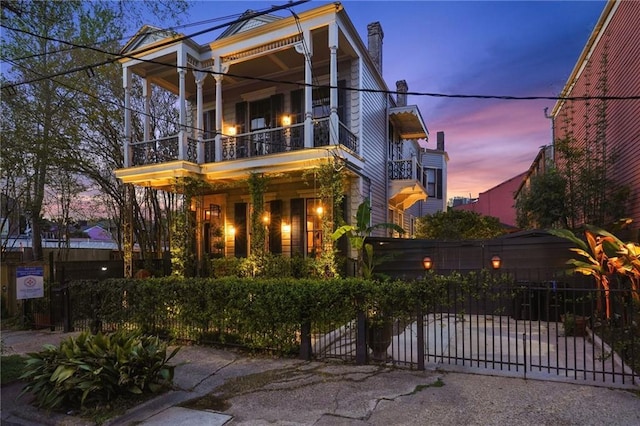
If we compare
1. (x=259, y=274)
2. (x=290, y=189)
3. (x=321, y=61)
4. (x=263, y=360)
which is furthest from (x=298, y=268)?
(x=321, y=61)

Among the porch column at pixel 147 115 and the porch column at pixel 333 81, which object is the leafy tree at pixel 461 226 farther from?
the porch column at pixel 147 115

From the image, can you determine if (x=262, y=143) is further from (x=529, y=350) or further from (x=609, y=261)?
(x=609, y=261)

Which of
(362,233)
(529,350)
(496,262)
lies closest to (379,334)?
(529,350)

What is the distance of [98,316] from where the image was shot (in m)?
8.48

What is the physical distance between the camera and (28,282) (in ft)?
28.4

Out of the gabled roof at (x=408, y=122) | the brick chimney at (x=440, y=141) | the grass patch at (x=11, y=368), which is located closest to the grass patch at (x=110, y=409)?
the grass patch at (x=11, y=368)

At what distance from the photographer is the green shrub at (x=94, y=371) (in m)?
4.47

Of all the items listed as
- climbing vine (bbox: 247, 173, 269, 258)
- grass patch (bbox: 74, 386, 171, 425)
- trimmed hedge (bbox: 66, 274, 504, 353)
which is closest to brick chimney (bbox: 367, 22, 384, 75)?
climbing vine (bbox: 247, 173, 269, 258)

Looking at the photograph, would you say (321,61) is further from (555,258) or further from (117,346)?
(117,346)

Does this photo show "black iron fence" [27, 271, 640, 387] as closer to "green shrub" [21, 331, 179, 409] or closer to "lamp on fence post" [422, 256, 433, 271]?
"green shrub" [21, 331, 179, 409]

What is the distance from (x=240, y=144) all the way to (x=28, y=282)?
251 inches

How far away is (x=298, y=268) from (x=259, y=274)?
3.60 feet

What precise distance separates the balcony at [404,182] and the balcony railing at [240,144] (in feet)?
12.2

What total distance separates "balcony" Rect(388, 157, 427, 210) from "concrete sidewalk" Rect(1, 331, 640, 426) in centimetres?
938
